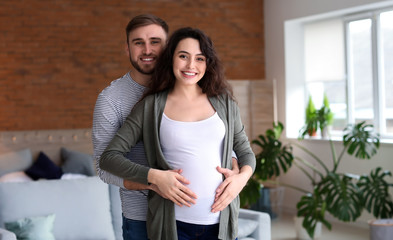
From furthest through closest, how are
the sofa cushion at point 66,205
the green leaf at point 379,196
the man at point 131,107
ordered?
the green leaf at point 379,196 → the sofa cushion at point 66,205 → the man at point 131,107

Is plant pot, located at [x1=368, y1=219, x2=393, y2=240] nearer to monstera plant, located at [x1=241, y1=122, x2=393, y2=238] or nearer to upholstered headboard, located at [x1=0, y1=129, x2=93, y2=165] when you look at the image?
monstera plant, located at [x1=241, y1=122, x2=393, y2=238]

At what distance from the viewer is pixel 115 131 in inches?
75.9

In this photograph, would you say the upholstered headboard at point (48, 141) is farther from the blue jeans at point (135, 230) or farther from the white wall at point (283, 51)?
the blue jeans at point (135, 230)

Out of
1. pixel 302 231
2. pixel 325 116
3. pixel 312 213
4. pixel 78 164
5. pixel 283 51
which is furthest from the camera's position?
pixel 283 51

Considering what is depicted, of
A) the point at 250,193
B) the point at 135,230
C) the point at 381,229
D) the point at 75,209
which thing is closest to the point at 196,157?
the point at 135,230

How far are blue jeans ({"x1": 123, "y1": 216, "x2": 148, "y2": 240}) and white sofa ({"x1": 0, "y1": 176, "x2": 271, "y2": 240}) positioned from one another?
1.82 m

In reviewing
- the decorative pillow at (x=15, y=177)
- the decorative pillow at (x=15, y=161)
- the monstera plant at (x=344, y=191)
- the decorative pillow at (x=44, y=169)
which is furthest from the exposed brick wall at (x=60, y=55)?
the monstera plant at (x=344, y=191)

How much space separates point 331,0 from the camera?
6555mm

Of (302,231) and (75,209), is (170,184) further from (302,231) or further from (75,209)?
(302,231)

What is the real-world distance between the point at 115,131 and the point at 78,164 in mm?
4508

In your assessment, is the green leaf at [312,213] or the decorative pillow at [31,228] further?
the green leaf at [312,213]

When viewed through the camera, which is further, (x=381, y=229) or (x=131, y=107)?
(x=381, y=229)

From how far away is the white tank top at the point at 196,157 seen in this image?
1791mm

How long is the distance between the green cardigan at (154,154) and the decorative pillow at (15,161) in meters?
4.63
